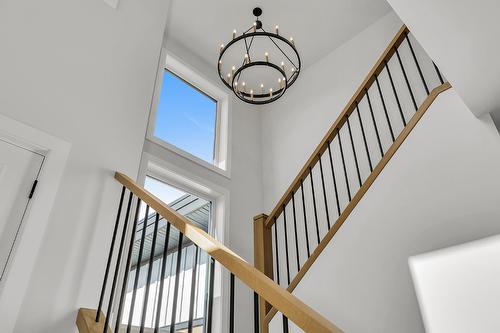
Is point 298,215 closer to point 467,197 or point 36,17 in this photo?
point 467,197

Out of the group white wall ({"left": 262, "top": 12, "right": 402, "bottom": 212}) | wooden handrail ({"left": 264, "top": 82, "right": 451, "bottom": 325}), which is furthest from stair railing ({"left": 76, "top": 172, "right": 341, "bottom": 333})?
white wall ({"left": 262, "top": 12, "right": 402, "bottom": 212})

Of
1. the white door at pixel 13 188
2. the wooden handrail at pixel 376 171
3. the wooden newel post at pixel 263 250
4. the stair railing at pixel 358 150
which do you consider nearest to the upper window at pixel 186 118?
the stair railing at pixel 358 150

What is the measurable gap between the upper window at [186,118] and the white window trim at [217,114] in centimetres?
6

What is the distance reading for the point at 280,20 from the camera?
466cm

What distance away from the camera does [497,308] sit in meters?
1.63

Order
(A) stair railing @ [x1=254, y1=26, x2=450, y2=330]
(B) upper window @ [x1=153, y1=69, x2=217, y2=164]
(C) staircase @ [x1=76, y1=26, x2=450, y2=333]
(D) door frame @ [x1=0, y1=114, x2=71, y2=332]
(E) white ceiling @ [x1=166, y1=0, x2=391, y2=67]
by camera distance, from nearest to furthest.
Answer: (D) door frame @ [x1=0, y1=114, x2=71, y2=332], (C) staircase @ [x1=76, y1=26, x2=450, y2=333], (A) stair railing @ [x1=254, y1=26, x2=450, y2=330], (B) upper window @ [x1=153, y1=69, x2=217, y2=164], (E) white ceiling @ [x1=166, y1=0, x2=391, y2=67]

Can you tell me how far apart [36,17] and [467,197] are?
325 cm

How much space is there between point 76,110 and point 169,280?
6.48 feet

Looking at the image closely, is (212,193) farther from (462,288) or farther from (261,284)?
(261,284)

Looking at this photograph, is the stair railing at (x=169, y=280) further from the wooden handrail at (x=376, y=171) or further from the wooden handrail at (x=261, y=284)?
the wooden handrail at (x=376, y=171)

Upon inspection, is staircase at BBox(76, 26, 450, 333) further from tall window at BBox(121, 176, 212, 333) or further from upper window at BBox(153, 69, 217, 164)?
upper window at BBox(153, 69, 217, 164)

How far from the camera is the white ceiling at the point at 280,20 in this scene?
448cm

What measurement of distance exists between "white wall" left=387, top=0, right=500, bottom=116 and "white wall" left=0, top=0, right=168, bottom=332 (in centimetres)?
211

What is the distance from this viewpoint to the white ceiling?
4477 mm
